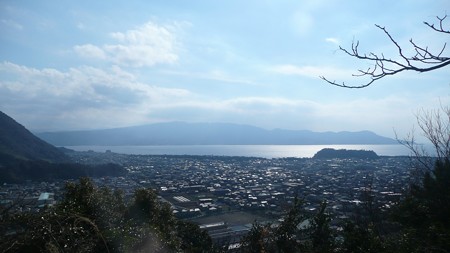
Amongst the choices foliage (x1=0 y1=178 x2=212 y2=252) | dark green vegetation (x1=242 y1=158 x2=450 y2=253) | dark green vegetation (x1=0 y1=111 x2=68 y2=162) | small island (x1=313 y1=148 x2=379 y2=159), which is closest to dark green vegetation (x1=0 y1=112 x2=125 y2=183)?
dark green vegetation (x1=0 y1=111 x2=68 y2=162)

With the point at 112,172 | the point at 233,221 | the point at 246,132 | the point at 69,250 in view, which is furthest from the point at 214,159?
the point at 246,132

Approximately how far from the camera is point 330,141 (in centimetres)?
16862

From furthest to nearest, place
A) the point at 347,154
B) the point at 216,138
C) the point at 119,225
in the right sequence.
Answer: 1. the point at 216,138
2. the point at 347,154
3. the point at 119,225

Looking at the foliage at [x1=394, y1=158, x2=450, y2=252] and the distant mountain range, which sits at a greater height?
the distant mountain range

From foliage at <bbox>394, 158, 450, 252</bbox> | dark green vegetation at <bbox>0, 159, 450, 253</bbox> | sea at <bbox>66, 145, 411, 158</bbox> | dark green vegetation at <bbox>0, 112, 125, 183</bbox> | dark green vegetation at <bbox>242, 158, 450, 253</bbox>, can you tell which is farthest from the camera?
sea at <bbox>66, 145, 411, 158</bbox>

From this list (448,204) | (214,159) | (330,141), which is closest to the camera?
(448,204)

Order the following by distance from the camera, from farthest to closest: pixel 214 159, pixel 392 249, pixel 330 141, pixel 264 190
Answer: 1. pixel 330 141
2. pixel 214 159
3. pixel 264 190
4. pixel 392 249

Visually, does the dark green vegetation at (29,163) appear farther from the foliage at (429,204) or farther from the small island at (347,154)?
the small island at (347,154)

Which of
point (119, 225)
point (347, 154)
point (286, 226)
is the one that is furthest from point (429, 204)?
point (347, 154)

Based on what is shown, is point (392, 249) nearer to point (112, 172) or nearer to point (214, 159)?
point (112, 172)

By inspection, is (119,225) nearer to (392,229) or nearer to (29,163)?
(392,229)

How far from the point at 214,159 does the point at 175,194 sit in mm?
42622

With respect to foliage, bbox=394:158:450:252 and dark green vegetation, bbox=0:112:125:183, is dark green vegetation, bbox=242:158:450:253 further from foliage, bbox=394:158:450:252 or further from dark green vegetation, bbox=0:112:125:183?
dark green vegetation, bbox=0:112:125:183

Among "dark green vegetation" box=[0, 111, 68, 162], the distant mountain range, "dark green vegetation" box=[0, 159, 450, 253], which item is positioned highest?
the distant mountain range
